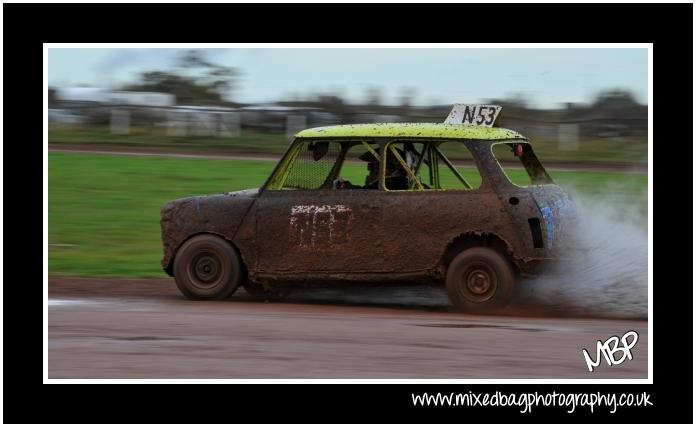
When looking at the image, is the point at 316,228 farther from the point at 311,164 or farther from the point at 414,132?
the point at 414,132

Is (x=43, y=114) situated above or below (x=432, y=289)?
above

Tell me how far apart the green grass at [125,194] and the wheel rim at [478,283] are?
1515 mm

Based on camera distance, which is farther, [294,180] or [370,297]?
[370,297]

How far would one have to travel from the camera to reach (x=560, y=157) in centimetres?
2506

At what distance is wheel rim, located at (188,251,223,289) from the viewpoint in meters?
12.0

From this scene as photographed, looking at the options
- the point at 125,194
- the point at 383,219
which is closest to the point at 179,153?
the point at 125,194

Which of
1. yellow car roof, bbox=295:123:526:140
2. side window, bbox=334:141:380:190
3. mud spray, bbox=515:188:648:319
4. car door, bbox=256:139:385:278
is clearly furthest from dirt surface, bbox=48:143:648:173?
car door, bbox=256:139:385:278

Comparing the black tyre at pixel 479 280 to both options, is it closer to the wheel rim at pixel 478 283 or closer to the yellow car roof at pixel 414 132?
the wheel rim at pixel 478 283

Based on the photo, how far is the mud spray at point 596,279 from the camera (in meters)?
11.4

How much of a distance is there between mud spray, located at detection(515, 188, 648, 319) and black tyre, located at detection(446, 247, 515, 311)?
397 mm

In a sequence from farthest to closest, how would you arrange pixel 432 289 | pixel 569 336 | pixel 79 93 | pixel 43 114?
pixel 79 93, pixel 432 289, pixel 43 114, pixel 569 336

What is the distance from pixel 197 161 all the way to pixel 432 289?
12.8 m

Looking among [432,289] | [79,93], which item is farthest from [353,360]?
[79,93]

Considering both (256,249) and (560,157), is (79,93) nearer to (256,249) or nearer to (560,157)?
(560,157)
